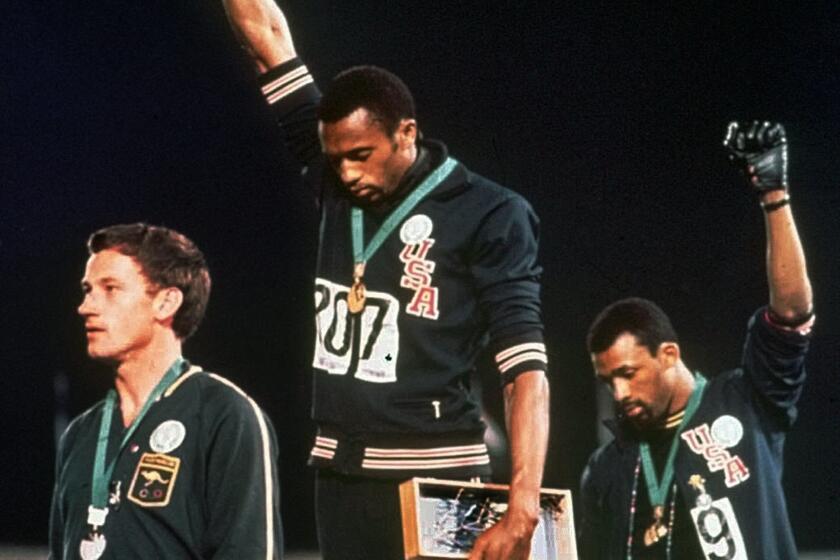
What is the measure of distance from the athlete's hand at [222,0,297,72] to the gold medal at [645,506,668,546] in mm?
1567

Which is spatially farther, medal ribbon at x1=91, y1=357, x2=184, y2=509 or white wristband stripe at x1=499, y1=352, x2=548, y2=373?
white wristband stripe at x1=499, y1=352, x2=548, y2=373

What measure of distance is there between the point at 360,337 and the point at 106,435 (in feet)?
1.69

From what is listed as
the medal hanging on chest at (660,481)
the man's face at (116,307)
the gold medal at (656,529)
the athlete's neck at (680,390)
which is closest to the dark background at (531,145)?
the athlete's neck at (680,390)

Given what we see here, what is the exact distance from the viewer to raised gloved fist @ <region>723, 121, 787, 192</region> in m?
3.12

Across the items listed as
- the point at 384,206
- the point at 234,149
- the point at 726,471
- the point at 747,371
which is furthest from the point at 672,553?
the point at 234,149

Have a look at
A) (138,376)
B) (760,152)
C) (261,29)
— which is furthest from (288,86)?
(760,152)

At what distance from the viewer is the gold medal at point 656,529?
11.9 feet

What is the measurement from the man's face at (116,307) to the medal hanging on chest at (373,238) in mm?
396

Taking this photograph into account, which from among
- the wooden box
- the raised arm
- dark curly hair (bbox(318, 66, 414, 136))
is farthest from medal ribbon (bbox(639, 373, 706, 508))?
dark curly hair (bbox(318, 66, 414, 136))

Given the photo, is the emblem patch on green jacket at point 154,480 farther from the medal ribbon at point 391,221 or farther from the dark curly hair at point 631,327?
the dark curly hair at point 631,327

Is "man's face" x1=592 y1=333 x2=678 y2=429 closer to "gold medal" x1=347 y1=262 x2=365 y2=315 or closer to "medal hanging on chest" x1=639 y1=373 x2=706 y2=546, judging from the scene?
"medal hanging on chest" x1=639 y1=373 x2=706 y2=546

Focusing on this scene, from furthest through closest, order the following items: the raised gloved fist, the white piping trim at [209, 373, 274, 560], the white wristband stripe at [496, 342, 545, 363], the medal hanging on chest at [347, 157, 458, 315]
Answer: the raised gloved fist, the medal hanging on chest at [347, 157, 458, 315], the white wristband stripe at [496, 342, 545, 363], the white piping trim at [209, 373, 274, 560]

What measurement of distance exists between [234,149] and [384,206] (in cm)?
236

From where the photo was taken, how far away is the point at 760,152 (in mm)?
3137
